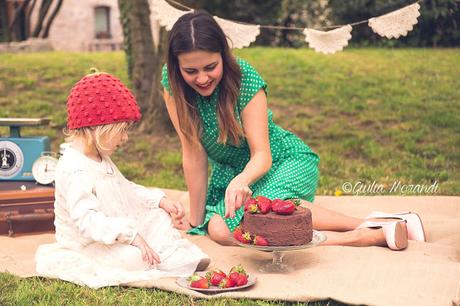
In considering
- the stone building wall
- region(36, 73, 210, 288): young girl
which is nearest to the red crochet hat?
region(36, 73, 210, 288): young girl

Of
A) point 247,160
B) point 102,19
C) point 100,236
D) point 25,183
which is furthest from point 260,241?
point 102,19

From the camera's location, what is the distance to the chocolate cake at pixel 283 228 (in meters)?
3.25

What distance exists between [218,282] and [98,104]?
0.97 m

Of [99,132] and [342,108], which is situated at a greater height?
Answer: [99,132]

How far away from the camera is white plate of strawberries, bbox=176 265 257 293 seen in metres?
3.12

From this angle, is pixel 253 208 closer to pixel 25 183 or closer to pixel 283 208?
pixel 283 208

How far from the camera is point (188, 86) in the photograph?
3896mm

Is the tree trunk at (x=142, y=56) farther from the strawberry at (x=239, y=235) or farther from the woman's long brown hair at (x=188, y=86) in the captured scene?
the strawberry at (x=239, y=235)

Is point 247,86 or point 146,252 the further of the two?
point 247,86

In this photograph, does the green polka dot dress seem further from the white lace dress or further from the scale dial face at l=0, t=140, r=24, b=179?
the scale dial face at l=0, t=140, r=24, b=179

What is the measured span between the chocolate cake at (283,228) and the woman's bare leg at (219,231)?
638mm

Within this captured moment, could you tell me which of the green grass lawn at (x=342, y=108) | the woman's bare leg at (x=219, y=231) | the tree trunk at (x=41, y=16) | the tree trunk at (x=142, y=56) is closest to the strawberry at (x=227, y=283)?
the woman's bare leg at (x=219, y=231)

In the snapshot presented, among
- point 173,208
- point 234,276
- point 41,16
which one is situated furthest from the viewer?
point 41,16

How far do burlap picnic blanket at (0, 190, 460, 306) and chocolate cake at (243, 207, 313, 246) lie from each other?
17 cm
